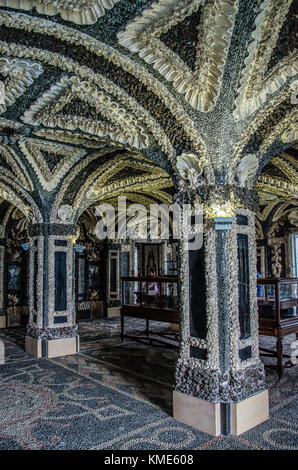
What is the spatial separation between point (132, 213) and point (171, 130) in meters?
8.22

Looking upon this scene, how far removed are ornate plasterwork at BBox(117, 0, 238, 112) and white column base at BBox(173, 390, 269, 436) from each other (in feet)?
8.92

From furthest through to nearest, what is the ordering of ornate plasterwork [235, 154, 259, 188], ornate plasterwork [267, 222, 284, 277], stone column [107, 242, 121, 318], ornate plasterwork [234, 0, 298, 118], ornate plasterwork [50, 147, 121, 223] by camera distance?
ornate plasterwork [267, 222, 284, 277] → stone column [107, 242, 121, 318] → ornate plasterwork [50, 147, 121, 223] → ornate plasterwork [235, 154, 259, 188] → ornate plasterwork [234, 0, 298, 118]

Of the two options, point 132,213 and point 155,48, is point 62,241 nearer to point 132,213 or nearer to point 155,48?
point 155,48

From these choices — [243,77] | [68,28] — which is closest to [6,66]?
[68,28]

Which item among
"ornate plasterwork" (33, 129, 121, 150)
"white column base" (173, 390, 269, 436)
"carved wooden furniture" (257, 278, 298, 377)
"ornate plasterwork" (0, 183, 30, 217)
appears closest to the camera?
"white column base" (173, 390, 269, 436)

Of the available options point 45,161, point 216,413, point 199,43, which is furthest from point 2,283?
point 199,43

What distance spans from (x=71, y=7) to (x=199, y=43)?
1037mm

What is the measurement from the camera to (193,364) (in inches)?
139

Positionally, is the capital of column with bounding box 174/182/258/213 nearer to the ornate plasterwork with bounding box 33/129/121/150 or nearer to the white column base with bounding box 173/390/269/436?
the ornate plasterwork with bounding box 33/129/121/150

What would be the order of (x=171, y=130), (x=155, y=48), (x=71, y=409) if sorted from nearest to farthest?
(x=155, y=48) → (x=171, y=130) → (x=71, y=409)

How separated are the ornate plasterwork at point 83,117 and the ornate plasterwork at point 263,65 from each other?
1130 millimetres

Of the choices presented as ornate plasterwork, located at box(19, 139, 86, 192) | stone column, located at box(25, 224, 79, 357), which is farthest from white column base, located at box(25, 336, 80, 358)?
ornate plasterwork, located at box(19, 139, 86, 192)

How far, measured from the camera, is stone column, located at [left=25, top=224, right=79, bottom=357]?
643 cm

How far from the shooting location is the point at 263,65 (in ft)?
10.3
